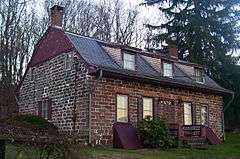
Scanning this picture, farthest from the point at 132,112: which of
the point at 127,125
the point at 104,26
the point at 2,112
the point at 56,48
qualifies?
the point at 104,26

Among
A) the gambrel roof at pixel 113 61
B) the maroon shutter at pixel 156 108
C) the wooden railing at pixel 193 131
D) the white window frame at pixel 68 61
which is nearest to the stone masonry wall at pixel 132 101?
the maroon shutter at pixel 156 108

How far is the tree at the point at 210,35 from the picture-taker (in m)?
35.9

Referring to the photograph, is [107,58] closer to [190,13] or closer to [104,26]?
[190,13]

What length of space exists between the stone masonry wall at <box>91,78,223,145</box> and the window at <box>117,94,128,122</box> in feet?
0.80

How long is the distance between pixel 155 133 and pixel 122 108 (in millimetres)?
2606

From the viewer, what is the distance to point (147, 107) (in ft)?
Answer: 77.9

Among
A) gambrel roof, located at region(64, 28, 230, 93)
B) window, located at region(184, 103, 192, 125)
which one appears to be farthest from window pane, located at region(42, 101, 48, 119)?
window, located at region(184, 103, 192, 125)

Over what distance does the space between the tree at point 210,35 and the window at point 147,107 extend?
13426mm

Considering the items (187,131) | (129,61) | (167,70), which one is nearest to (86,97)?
(129,61)

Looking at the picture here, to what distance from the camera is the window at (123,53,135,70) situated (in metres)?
23.3

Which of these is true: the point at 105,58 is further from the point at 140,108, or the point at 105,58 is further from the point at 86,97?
the point at 140,108

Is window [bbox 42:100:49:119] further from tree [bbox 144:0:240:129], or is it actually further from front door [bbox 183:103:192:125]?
tree [bbox 144:0:240:129]

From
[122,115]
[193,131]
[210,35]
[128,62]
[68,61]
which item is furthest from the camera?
[210,35]

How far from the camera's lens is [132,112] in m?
22.6
